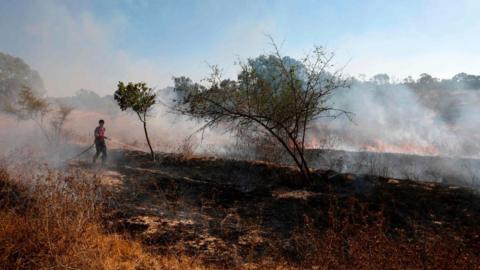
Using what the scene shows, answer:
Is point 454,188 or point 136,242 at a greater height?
point 454,188

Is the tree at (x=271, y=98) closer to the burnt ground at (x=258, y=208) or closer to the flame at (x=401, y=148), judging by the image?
the burnt ground at (x=258, y=208)

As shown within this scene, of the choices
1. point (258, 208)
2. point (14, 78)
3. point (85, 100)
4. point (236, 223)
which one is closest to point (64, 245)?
point (236, 223)

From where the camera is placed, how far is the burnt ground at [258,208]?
5.95 metres

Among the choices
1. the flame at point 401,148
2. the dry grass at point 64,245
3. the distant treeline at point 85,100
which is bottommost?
the dry grass at point 64,245

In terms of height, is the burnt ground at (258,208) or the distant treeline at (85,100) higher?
the distant treeline at (85,100)

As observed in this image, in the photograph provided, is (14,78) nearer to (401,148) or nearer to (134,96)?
(134,96)

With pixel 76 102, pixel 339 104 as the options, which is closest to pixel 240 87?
pixel 339 104

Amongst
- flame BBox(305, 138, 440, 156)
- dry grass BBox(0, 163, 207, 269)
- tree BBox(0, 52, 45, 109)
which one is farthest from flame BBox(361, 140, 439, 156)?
tree BBox(0, 52, 45, 109)

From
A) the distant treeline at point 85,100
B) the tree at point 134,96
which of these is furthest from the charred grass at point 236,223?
the distant treeline at point 85,100

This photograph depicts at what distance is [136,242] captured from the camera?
5.59 meters

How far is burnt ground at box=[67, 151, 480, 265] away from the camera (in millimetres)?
5945

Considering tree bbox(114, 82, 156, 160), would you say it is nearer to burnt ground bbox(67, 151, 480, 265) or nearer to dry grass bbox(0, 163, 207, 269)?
burnt ground bbox(67, 151, 480, 265)

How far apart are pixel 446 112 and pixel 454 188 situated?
2630cm

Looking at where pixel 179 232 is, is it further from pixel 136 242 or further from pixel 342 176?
pixel 342 176
